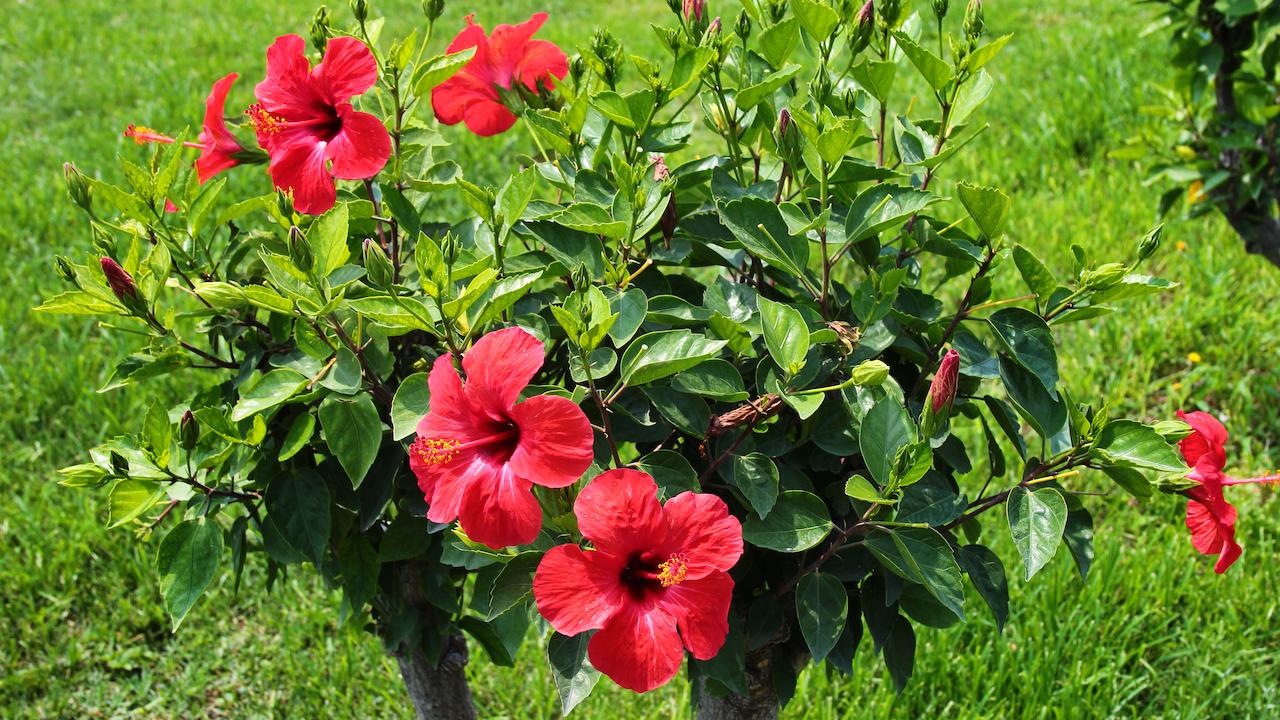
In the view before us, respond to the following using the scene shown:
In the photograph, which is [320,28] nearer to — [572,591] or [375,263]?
[375,263]

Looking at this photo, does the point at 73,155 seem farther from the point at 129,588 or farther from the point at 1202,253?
the point at 1202,253

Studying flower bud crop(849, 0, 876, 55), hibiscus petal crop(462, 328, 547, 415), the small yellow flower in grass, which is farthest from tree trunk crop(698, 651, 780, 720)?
the small yellow flower in grass

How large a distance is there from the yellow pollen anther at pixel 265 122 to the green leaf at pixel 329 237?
7.0 inches

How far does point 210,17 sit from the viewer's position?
23.5 feet

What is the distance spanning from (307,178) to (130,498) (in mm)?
447

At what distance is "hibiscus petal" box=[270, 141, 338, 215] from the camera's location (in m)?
1.32

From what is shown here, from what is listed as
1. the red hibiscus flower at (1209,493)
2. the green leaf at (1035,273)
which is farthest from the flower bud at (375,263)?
the red hibiscus flower at (1209,493)

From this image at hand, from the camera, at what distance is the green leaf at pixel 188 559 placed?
1.34 metres

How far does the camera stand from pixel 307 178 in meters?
1.33

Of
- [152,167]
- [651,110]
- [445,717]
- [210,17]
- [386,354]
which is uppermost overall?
[651,110]

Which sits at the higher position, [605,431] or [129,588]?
[605,431]

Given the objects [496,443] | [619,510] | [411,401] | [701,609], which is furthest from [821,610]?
[411,401]

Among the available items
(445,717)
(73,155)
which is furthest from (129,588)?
(73,155)

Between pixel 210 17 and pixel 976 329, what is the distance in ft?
19.7
